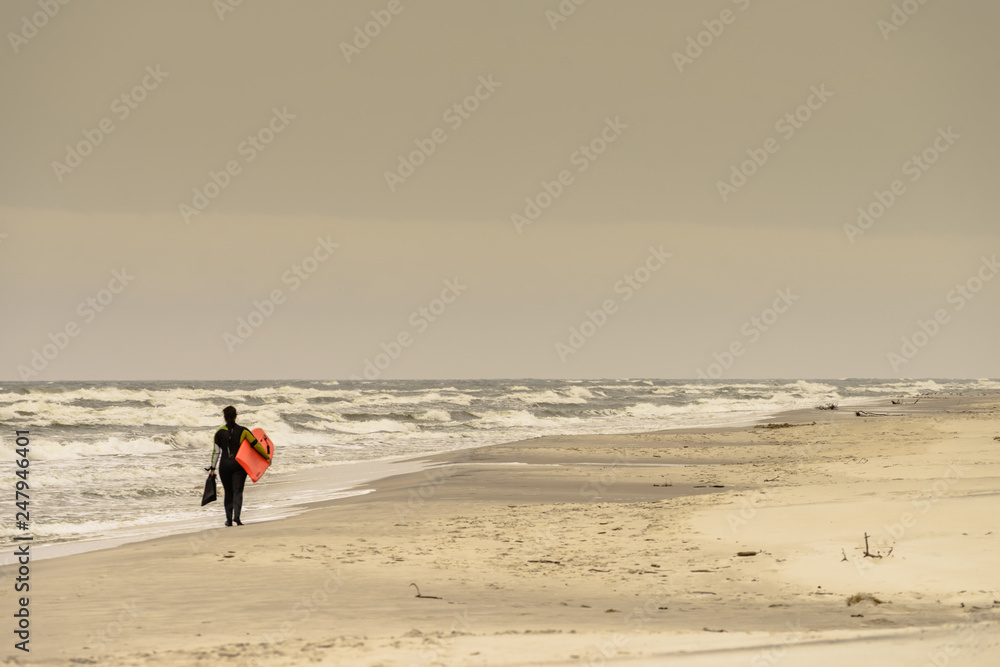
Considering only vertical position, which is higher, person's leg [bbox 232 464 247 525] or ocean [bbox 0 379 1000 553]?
ocean [bbox 0 379 1000 553]

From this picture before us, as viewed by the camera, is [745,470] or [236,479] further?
[745,470]

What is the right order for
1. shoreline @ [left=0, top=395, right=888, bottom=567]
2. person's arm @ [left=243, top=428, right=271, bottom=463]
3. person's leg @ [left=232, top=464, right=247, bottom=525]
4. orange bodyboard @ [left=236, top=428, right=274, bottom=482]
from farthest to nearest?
person's arm @ [left=243, top=428, right=271, bottom=463] < orange bodyboard @ [left=236, top=428, right=274, bottom=482] < person's leg @ [left=232, top=464, right=247, bottom=525] < shoreline @ [left=0, top=395, right=888, bottom=567]

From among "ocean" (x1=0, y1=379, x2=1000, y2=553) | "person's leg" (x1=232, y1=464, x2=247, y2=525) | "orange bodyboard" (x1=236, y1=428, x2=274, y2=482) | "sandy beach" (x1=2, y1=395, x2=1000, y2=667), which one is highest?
"ocean" (x1=0, y1=379, x2=1000, y2=553)

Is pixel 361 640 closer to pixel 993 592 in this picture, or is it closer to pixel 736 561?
pixel 736 561

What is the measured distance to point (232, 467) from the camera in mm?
12625

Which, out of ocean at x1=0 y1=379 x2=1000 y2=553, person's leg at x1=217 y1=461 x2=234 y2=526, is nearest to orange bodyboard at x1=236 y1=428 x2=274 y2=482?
person's leg at x1=217 y1=461 x2=234 y2=526

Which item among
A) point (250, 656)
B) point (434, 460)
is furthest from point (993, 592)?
point (434, 460)

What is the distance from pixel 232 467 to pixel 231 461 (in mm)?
99


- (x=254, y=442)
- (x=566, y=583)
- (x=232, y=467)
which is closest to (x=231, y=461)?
(x=232, y=467)

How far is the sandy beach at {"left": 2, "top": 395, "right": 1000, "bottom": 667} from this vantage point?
5645mm

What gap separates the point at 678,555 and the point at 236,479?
676 cm

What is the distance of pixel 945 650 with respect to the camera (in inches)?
194

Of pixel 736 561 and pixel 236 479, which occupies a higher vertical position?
pixel 236 479

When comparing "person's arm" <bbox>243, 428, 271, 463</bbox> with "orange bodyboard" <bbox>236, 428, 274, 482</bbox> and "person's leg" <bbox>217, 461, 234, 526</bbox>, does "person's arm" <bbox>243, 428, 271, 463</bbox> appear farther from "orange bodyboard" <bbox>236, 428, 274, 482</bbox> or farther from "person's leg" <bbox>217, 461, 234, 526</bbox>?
"person's leg" <bbox>217, 461, 234, 526</bbox>
